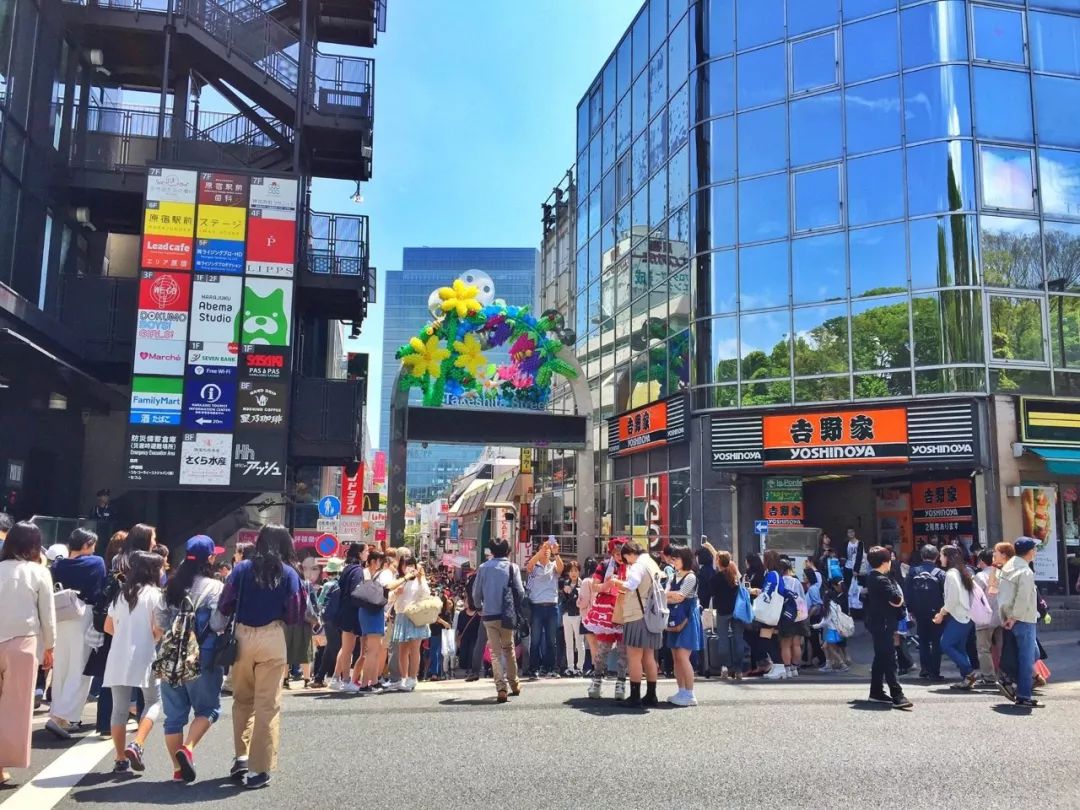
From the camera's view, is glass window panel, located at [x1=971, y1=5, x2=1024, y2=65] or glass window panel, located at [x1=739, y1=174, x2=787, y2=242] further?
glass window panel, located at [x1=739, y1=174, x2=787, y2=242]

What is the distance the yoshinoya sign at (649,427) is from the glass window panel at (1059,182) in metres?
9.60

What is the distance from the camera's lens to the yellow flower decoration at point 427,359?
2178 centimetres

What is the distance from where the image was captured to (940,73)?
19688 millimetres

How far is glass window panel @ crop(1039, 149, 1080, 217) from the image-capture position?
1953 centimetres

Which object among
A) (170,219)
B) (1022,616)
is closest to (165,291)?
(170,219)

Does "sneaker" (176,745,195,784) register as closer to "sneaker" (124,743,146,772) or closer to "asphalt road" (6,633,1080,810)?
"asphalt road" (6,633,1080,810)

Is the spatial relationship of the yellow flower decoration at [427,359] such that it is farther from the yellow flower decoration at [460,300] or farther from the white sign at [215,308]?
the white sign at [215,308]

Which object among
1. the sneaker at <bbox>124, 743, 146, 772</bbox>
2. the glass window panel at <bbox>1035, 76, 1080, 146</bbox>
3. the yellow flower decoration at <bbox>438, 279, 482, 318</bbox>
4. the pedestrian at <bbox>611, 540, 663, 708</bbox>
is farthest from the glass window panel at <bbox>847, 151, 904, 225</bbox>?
the sneaker at <bbox>124, 743, 146, 772</bbox>

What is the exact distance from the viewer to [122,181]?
59.7 ft

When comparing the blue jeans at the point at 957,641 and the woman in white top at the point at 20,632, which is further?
the blue jeans at the point at 957,641

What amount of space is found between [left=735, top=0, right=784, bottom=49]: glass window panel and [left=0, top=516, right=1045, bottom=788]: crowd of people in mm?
14478

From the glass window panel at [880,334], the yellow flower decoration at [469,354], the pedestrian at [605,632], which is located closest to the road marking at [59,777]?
the pedestrian at [605,632]

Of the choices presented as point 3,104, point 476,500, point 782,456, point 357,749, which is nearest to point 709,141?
point 782,456

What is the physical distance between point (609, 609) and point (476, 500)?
39179 mm
